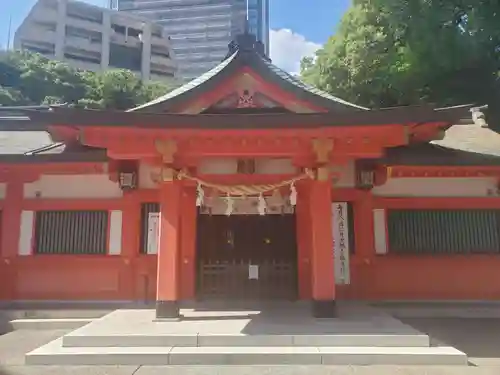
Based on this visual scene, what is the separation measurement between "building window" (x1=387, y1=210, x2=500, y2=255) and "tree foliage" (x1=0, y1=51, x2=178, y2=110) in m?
38.0

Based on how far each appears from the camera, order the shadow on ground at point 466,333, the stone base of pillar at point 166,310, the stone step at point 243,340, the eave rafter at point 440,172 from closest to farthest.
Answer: the stone step at point 243,340 < the shadow on ground at point 466,333 < the stone base of pillar at point 166,310 < the eave rafter at point 440,172

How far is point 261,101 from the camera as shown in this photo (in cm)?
893

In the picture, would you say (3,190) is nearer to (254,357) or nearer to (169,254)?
(169,254)

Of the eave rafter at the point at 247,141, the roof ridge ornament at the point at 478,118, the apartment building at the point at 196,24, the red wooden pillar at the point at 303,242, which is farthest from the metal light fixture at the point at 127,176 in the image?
the apartment building at the point at 196,24

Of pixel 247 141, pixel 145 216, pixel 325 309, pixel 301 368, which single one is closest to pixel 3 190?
pixel 145 216

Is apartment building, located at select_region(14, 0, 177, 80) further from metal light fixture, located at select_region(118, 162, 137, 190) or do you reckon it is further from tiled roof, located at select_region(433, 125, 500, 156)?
tiled roof, located at select_region(433, 125, 500, 156)

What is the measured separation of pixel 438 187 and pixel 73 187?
330 inches

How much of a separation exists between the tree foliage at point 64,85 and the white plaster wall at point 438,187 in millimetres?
37585

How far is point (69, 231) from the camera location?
397 inches

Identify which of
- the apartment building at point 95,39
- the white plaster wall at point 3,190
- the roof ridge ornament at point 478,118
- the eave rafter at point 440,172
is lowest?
the white plaster wall at point 3,190

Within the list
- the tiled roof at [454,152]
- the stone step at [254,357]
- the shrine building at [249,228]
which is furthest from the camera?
the shrine building at [249,228]

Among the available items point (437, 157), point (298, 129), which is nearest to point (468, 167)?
point (437, 157)

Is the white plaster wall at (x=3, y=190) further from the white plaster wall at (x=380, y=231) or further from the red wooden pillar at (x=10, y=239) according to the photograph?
the white plaster wall at (x=380, y=231)

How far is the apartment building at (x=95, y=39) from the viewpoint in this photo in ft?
219
